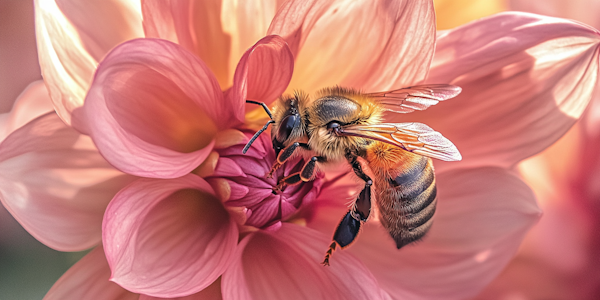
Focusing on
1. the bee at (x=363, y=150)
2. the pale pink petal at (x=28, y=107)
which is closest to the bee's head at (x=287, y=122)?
the bee at (x=363, y=150)

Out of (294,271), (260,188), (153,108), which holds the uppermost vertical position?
(153,108)

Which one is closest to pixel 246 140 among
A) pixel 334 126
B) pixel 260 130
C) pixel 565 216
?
pixel 260 130

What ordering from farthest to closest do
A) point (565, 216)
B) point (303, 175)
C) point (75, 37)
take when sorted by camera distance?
1. point (565, 216)
2. point (303, 175)
3. point (75, 37)

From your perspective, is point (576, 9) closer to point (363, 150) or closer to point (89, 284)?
point (363, 150)

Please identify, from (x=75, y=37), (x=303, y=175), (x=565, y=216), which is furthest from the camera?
(x=565, y=216)

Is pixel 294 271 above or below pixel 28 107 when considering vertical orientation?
below

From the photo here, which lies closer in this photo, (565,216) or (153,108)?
(153,108)

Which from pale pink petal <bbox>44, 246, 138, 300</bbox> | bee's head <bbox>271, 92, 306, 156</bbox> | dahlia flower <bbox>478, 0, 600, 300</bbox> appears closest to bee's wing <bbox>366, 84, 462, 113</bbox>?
bee's head <bbox>271, 92, 306, 156</bbox>

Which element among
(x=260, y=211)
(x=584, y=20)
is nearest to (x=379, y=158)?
(x=260, y=211)
